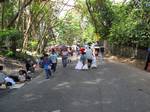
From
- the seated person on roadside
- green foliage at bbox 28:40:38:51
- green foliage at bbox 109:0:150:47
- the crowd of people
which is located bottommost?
the seated person on roadside

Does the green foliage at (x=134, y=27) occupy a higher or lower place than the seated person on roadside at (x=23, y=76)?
higher

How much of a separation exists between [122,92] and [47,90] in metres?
3.61

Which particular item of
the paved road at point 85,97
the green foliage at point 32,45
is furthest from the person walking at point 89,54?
the green foliage at point 32,45

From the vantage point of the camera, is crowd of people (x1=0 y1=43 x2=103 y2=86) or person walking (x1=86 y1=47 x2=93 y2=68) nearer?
crowd of people (x1=0 y1=43 x2=103 y2=86)

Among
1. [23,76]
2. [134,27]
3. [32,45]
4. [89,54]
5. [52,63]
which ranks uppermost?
[134,27]

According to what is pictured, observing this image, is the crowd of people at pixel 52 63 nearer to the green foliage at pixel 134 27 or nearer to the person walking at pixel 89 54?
the person walking at pixel 89 54

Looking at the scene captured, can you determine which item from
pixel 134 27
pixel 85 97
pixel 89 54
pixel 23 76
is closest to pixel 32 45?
pixel 134 27

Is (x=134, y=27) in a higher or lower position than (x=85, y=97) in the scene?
higher

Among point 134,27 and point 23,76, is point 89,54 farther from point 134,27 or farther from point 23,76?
point 134,27

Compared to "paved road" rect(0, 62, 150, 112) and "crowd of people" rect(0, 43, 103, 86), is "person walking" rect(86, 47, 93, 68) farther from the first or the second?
"paved road" rect(0, 62, 150, 112)

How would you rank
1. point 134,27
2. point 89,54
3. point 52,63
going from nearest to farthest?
point 52,63, point 89,54, point 134,27

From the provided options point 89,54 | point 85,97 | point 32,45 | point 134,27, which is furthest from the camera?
point 32,45

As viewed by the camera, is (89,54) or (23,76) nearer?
(23,76)

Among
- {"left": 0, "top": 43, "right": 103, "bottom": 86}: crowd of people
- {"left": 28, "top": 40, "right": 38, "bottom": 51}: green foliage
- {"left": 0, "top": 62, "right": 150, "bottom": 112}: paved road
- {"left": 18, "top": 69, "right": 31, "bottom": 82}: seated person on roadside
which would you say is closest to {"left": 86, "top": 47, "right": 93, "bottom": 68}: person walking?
{"left": 0, "top": 43, "right": 103, "bottom": 86}: crowd of people
